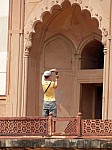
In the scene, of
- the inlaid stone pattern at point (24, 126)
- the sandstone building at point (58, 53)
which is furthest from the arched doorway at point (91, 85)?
the inlaid stone pattern at point (24, 126)

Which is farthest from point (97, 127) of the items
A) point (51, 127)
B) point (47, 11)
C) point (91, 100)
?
point (91, 100)

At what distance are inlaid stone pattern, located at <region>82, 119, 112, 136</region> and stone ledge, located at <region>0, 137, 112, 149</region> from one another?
366mm

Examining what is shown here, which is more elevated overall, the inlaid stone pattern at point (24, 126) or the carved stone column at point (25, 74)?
the carved stone column at point (25, 74)

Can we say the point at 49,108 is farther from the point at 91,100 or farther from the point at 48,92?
the point at 91,100

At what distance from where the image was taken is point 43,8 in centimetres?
2023

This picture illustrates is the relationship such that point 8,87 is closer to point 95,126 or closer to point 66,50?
point 66,50

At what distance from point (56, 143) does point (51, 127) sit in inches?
21.4

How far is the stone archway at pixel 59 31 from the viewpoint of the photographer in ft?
67.7

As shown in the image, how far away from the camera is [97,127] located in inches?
629

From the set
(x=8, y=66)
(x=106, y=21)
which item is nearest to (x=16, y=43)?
(x=8, y=66)

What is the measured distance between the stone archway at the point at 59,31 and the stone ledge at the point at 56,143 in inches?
188

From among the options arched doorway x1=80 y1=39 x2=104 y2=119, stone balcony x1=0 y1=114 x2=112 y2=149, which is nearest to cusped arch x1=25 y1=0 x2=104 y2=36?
arched doorway x1=80 y1=39 x2=104 y2=119

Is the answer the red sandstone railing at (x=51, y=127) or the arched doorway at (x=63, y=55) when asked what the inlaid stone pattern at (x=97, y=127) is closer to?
the red sandstone railing at (x=51, y=127)

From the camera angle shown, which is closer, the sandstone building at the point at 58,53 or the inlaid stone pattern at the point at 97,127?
the inlaid stone pattern at the point at 97,127
